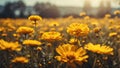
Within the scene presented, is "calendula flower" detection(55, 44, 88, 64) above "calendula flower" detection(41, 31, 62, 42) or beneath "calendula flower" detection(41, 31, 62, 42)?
above

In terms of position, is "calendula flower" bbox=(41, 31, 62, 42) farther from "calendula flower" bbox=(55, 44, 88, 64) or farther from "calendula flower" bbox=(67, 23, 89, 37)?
"calendula flower" bbox=(55, 44, 88, 64)

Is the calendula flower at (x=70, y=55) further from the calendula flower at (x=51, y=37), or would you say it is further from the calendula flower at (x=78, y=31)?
the calendula flower at (x=51, y=37)

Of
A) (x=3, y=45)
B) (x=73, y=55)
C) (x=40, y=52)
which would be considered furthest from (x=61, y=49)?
(x=40, y=52)

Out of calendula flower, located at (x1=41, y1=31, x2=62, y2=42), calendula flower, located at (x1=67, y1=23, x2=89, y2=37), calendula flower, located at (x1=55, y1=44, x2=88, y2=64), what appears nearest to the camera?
calendula flower, located at (x1=55, y1=44, x2=88, y2=64)

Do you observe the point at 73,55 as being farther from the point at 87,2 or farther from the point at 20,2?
the point at 87,2

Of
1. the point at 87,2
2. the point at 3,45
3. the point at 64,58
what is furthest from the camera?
the point at 87,2

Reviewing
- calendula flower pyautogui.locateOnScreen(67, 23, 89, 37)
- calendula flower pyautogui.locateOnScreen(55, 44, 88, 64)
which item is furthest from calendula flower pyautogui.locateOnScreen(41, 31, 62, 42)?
calendula flower pyautogui.locateOnScreen(55, 44, 88, 64)

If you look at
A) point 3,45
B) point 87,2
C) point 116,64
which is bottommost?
point 87,2

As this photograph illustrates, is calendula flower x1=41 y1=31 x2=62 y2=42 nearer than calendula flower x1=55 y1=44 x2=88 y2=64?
No
